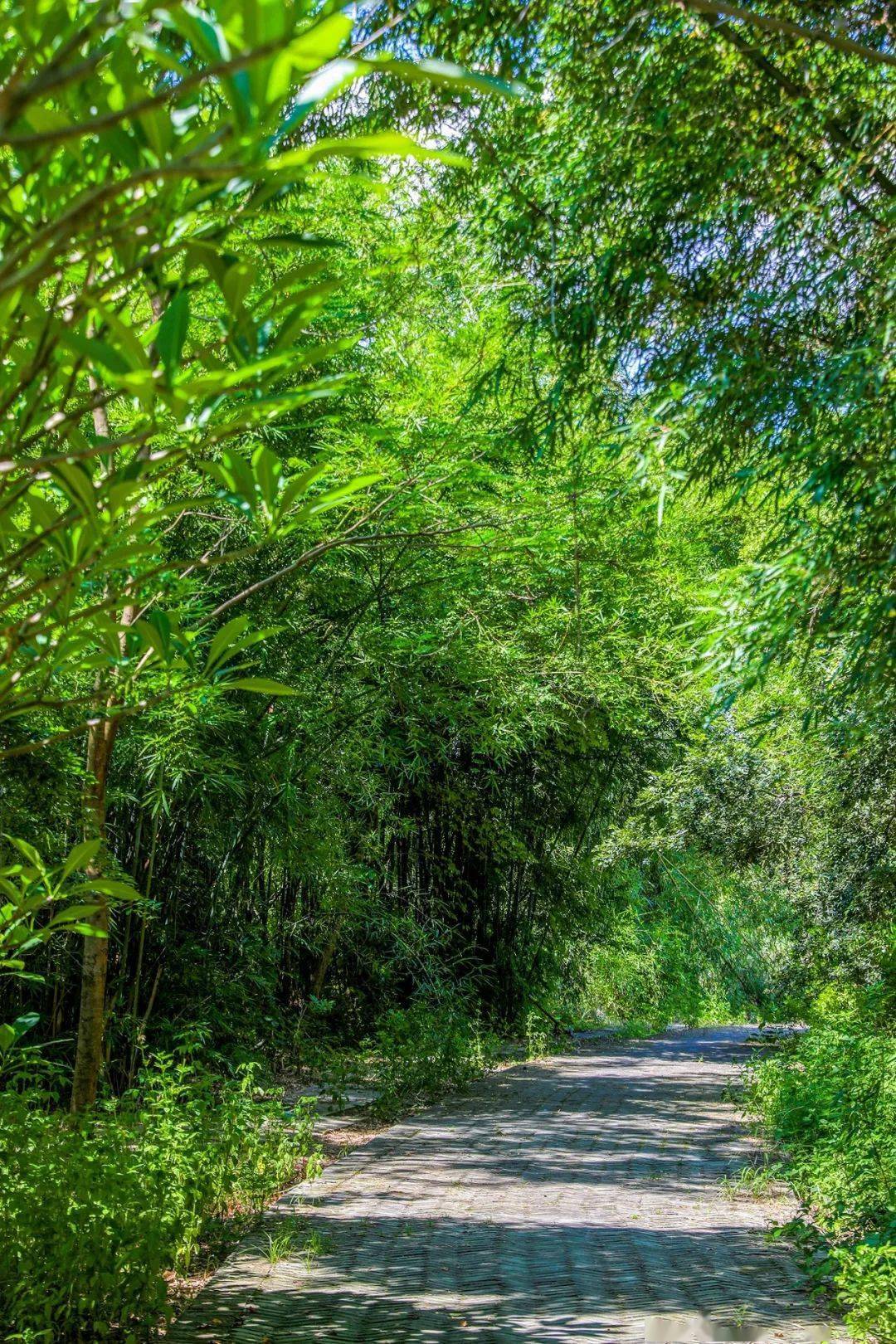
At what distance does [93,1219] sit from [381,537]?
1.86 metres

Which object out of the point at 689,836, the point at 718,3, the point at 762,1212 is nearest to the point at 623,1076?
the point at 689,836

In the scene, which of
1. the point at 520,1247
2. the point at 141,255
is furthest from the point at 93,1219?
the point at 141,255

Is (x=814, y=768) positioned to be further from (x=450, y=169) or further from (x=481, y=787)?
(x=450, y=169)

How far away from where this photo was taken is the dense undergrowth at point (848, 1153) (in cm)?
307

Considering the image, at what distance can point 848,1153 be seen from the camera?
420 cm

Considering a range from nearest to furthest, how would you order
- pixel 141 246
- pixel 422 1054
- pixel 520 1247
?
pixel 141 246 → pixel 520 1247 → pixel 422 1054

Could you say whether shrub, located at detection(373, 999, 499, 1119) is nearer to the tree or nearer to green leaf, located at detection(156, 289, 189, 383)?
the tree

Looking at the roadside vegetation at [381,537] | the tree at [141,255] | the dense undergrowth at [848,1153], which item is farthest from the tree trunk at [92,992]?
the dense undergrowth at [848,1153]

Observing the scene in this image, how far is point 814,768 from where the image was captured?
727 centimetres

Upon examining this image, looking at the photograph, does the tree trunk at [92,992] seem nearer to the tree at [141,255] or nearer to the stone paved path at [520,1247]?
the stone paved path at [520,1247]

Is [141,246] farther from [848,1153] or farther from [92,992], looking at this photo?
[848,1153]

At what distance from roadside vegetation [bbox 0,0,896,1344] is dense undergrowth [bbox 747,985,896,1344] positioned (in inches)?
1.2

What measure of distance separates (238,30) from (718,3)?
1438 mm

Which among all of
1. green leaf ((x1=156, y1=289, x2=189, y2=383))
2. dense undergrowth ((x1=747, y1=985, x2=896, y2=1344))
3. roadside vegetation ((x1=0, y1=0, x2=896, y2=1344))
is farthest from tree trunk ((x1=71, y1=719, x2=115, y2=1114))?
green leaf ((x1=156, y1=289, x2=189, y2=383))
